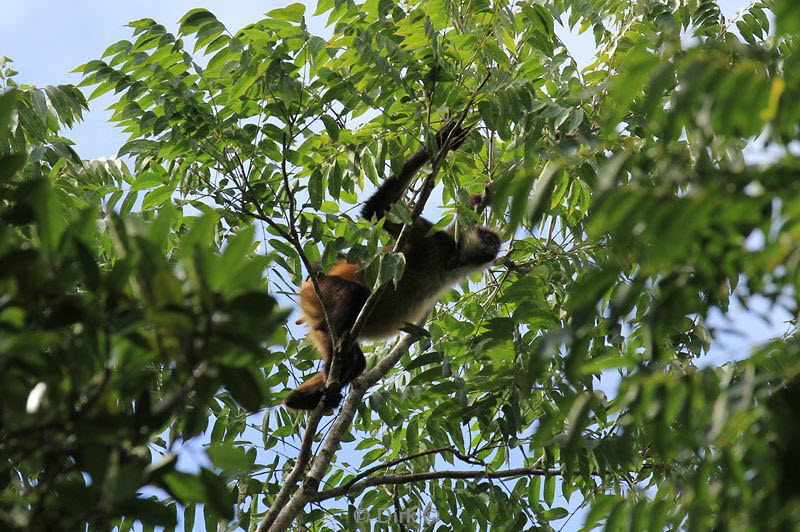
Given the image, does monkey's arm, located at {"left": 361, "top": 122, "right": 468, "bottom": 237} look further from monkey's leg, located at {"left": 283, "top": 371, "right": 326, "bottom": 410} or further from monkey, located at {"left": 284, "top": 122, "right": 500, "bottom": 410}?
monkey's leg, located at {"left": 283, "top": 371, "right": 326, "bottom": 410}

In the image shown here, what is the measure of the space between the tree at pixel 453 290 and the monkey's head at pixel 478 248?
0.33m

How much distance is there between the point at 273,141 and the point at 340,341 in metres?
1.15

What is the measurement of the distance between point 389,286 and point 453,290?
538 millimetres

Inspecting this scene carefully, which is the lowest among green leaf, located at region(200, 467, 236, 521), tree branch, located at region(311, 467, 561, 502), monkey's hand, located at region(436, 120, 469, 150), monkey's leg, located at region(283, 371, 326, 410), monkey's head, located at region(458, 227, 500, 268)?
green leaf, located at region(200, 467, 236, 521)

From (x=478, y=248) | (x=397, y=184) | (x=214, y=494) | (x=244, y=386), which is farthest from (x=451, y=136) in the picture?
(x=214, y=494)

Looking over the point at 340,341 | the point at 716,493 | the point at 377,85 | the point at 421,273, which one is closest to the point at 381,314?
the point at 421,273

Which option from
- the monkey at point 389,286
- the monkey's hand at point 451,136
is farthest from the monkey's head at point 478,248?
the monkey's hand at point 451,136

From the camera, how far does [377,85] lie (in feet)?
14.1

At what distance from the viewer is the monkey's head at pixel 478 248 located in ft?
20.2

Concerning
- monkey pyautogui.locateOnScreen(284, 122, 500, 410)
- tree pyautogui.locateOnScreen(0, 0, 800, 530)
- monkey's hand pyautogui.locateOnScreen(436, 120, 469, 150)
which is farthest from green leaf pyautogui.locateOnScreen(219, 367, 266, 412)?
monkey pyautogui.locateOnScreen(284, 122, 500, 410)

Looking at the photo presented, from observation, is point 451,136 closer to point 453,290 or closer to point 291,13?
point 291,13

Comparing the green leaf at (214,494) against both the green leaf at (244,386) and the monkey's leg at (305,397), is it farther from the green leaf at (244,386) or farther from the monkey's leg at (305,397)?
the monkey's leg at (305,397)

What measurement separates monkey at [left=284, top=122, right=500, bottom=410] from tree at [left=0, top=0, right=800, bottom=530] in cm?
17

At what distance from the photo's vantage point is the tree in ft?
4.71
